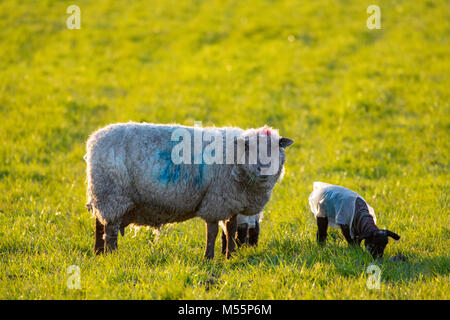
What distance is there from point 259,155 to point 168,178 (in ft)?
3.54

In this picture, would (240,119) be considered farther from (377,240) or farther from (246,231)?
(377,240)

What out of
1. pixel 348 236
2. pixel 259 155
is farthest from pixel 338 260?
pixel 259 155

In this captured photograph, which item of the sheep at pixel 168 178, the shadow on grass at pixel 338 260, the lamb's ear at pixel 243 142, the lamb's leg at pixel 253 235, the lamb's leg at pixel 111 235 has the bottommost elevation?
the shadow on grass at pixel 338 260

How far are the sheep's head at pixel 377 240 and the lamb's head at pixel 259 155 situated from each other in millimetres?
1284

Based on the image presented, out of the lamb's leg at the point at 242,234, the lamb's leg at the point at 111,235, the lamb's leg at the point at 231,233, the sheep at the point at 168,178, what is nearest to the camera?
the sheep at the point at 168,178

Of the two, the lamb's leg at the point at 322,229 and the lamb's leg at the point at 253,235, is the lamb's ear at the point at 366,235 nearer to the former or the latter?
the lamb's leg at the point at 322,229

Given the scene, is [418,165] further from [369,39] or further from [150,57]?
[150,57]

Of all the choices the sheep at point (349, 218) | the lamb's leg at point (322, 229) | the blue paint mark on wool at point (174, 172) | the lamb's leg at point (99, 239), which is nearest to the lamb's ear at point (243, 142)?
the blue paint mark on wool at point (174, 172)

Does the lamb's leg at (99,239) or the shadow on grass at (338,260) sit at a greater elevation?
the lamb's leg at (99,239)

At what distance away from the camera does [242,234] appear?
591 cm

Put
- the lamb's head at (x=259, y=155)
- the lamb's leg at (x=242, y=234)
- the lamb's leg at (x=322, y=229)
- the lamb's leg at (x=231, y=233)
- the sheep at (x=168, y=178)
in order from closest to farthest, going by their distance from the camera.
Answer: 1. the lamb's head at (x=259, y=155)
2. the sheep at (x=168, y=178)
3. the lamb's leg at (x=231, y=233)
4. the lamb's leg at (x=322, y=229)
5. the lamb's leg at (x=242, y=234)

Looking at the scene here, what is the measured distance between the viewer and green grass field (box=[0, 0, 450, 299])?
4.86m

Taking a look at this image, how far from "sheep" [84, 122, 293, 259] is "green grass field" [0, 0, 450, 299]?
21.3 inches

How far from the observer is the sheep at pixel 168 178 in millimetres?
5219
